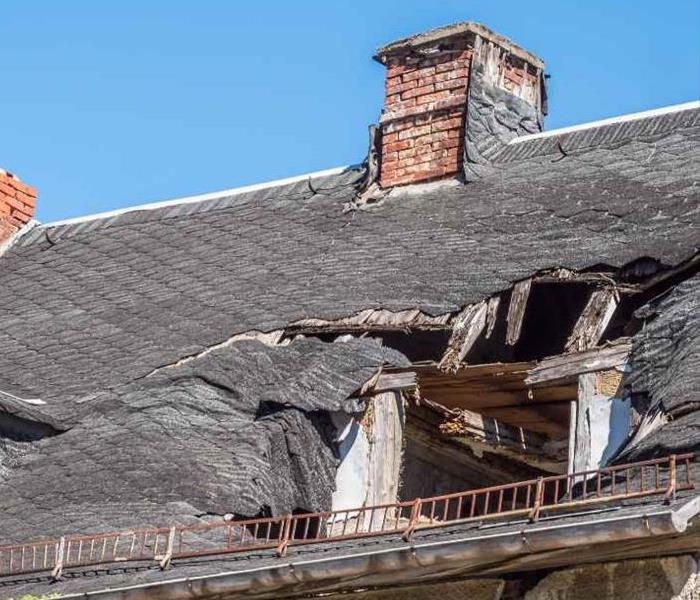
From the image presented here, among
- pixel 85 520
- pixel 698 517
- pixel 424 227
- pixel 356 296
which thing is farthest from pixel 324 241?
pixel 698 517

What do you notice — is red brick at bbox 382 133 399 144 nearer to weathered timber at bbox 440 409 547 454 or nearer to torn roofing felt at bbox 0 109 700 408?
torn roofing felt at bbox 0 109 700 408

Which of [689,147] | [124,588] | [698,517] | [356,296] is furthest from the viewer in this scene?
[689,147]

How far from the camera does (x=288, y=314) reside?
544 inches

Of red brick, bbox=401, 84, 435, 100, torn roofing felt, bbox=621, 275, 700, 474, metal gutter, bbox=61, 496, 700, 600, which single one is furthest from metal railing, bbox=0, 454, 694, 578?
red brick, bbox=401, 84, 435, 100

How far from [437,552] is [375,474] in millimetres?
4093

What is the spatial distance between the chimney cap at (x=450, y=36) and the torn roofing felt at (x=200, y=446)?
15.8ft

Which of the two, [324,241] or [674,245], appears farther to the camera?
[324,241]

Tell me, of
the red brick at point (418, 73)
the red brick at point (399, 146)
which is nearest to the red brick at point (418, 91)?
the red brick at point (418, 73)

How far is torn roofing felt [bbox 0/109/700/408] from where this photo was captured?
1362cm

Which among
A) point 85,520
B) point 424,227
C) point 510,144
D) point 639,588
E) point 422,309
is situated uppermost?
point 510,144

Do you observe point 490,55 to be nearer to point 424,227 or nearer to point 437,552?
point 424,227

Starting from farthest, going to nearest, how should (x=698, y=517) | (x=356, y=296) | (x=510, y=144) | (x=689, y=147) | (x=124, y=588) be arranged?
(x=510, y=144) < (x=689, y=147) < (x=356, y=296) < (x=124, y=588) < (x=698, y=517)

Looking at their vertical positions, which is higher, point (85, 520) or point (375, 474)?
point (375, 474)

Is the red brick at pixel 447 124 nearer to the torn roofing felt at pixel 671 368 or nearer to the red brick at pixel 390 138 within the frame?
the red brick at pixel 390 138
